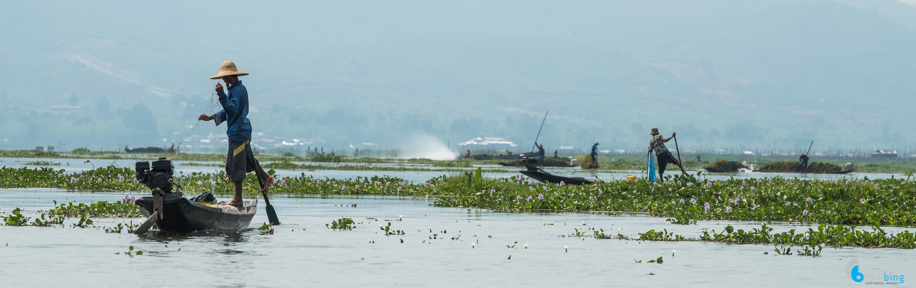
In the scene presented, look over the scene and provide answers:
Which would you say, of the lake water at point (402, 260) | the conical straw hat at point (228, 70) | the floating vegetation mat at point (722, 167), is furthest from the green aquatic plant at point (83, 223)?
the floating vegetation mat at point (722, 167)

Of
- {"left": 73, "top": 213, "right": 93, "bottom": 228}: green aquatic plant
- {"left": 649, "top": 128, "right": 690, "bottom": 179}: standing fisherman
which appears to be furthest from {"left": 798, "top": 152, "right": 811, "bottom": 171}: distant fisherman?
{"left": 73, "top": 213, "right": 93, "bottom": 228}: green aquatic plant

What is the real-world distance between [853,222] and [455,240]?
767 cm

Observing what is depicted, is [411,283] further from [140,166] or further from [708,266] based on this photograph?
[140,166]

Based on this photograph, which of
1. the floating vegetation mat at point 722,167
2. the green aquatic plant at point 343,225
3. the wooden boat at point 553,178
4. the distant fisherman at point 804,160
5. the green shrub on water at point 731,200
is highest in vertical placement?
the distant fisherman at point 804,160

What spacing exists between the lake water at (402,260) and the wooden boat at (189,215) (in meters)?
0.30

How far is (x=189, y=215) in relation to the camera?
14938 millimetres

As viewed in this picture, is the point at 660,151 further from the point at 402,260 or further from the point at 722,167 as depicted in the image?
the point at 722,167

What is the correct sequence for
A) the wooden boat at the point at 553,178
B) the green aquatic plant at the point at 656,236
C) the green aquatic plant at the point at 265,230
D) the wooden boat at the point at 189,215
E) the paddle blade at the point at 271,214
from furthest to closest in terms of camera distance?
the wooden boat at the point at 553,178 < the paddle blade at the point at 271,214 < the green aquatic plant at the point at 265,230 < the green aquatic plant at the point at 656,236 < the wooden boat at the point at 189,215

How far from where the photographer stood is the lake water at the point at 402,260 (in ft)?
36.0

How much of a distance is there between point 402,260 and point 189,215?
12.5 ft

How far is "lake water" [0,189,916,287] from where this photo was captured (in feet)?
36.0

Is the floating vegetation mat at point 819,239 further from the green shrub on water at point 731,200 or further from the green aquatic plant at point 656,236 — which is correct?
the green shrub on water at point 731,200

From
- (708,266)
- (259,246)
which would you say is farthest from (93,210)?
(708,266)

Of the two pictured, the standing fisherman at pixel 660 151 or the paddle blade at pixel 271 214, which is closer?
the paddle blade at pixel 271 214
